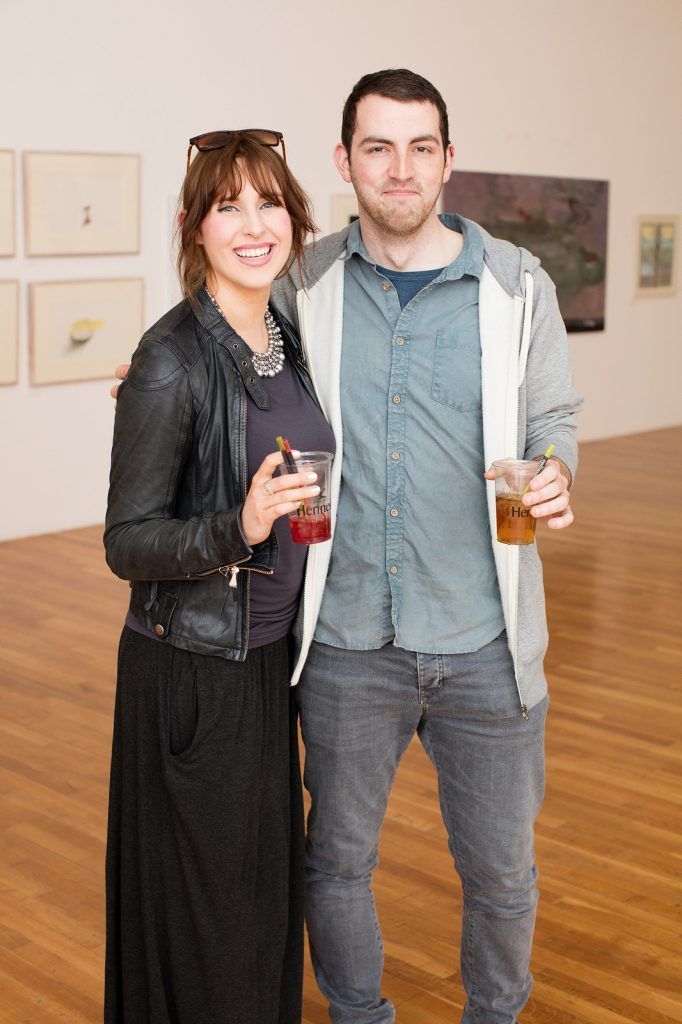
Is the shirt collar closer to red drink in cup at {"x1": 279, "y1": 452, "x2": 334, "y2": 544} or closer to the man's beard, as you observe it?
the man's beard

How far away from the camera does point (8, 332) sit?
7.62 meters

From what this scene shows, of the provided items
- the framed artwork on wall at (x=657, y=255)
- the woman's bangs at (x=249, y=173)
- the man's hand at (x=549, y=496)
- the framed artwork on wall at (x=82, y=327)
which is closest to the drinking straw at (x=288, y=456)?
the man's hand at (x=549, y=496)

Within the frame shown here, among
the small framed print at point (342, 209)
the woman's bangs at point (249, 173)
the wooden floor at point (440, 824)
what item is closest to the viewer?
the woman's bangs at point (249, 173)

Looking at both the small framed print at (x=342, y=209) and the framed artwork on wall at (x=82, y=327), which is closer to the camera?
the framed artwork on wall at (x=82, y=327)

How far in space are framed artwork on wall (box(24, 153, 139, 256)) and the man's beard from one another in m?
5.63

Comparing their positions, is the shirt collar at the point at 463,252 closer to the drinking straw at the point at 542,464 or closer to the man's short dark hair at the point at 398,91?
the man's short dark hair at the point at 398,91

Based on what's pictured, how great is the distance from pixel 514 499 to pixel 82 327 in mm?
6130

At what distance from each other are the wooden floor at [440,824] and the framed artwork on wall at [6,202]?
6.56 ft

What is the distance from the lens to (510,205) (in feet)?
35.2

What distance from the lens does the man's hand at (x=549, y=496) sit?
2.17 metres

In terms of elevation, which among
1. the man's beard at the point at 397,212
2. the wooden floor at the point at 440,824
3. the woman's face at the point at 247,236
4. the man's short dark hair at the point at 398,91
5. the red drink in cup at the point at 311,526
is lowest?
the wooden floor at the point at 440,824

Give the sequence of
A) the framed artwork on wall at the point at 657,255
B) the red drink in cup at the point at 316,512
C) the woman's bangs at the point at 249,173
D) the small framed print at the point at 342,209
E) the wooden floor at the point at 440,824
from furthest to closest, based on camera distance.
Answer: the framed artwork on wall at the point at 657,255 < the small framed print at the point at 342,209 < the wooden floor at the point at 440,824 < the woman's bangs at the point at 249,173 < the red drink in cup at the point at 316,512

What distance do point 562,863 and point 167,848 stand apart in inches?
64.5

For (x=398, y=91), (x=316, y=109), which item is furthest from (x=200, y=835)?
(x=316, y=109)
